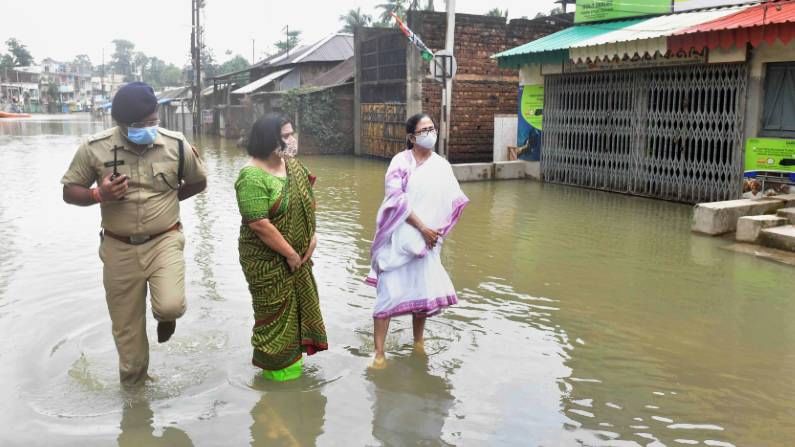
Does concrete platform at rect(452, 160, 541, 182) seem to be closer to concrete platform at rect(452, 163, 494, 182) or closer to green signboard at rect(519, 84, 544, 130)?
concrete platform at rect(452, 163, 494, 182)

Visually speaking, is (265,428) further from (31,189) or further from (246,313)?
(31,189)

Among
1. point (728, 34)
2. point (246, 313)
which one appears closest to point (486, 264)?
point (246, 313)

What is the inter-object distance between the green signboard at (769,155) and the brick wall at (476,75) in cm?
869

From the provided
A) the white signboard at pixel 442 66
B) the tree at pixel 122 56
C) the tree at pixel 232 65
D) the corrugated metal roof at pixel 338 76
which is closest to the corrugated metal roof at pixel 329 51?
the corrugated metal roof at pixel 338 76

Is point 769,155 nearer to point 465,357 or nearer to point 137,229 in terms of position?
point 465,357

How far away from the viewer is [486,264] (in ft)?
23.9

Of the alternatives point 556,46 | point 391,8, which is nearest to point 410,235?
point 556,46

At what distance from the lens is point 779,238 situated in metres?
7.82

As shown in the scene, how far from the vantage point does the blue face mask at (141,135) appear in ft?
12.0

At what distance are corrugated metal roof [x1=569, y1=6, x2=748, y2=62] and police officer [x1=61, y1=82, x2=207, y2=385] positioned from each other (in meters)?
8.61

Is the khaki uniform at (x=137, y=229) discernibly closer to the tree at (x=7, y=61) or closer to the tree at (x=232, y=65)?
the tree at (x=232, y=65)

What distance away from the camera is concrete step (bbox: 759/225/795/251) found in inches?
304

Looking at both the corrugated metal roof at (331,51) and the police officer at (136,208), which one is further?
the corrugated metal roof at (331,51)

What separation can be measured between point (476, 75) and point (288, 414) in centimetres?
1568
